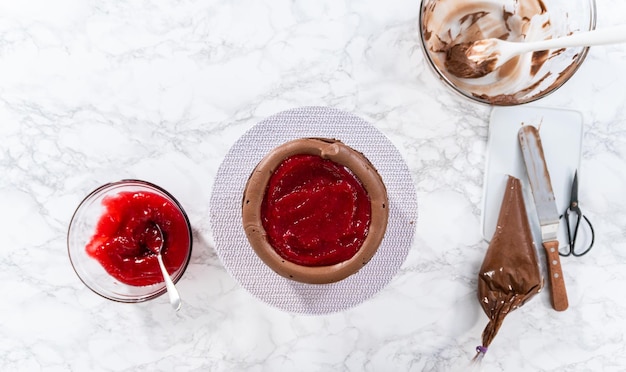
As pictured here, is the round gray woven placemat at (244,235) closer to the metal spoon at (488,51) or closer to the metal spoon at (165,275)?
the metal spoon at (165,275)

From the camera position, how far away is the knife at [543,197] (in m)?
1.17

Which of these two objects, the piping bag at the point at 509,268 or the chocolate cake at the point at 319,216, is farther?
the piping bag at the point at 509,268

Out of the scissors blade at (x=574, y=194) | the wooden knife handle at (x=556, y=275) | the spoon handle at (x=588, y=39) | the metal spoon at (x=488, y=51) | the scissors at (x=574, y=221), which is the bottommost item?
the wooden knife handle at (x=556, y=275)

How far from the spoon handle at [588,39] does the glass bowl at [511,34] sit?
0.10 m

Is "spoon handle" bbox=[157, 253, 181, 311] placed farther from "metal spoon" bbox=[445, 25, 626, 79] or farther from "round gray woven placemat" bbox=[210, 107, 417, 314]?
"metal spoon" bbox=[445, 25, 626, 79]

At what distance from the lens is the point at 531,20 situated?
1.15 meters

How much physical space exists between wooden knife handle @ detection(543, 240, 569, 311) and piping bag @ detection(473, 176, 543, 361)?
0.04 m

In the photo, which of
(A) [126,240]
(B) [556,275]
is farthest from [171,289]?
(B) [556,275]

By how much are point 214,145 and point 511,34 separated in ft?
2.10

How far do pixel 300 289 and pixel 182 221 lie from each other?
10.2 inches

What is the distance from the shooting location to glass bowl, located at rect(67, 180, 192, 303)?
109 centimetres

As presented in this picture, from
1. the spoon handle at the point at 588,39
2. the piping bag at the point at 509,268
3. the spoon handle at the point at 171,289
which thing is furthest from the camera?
the piping bag at the point at 509,268

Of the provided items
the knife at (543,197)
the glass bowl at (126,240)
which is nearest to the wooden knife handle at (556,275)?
the knife at (543,197)

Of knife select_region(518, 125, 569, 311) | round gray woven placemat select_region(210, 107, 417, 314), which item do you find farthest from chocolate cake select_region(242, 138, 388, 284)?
knife select_region(518, 125, 569, 311)
